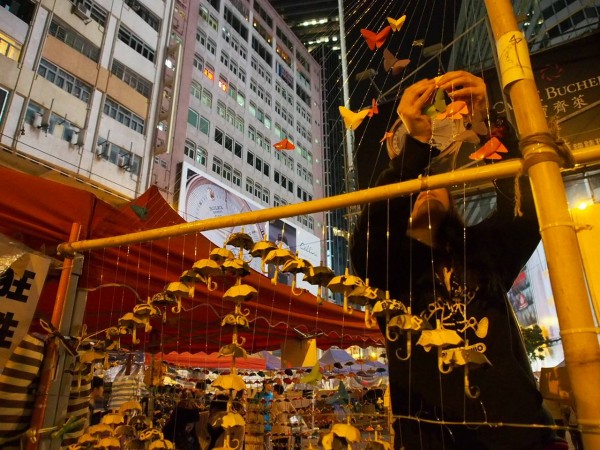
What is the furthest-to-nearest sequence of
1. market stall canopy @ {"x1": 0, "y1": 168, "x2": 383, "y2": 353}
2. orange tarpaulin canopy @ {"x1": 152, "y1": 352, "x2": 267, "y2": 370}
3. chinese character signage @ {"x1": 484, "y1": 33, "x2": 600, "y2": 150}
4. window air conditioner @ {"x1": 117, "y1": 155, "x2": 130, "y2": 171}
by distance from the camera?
window air conditioner @ {"x1": 117, "y1": 155, "x2": 130, "y2": 171}, orange tarpaulin canopy @ {"x1": 152, "y1": 352, "x2": 267, "y2": 370}, chinese character signage @ {"x1": 484, "y1": 33, "x2": 600, "y2": 150}, market stall canopy @ {"x1": 0, "y1": 168, "x2": 383, "y2": 353}

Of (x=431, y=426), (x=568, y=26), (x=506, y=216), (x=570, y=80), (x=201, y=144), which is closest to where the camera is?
(x=431, y=426)

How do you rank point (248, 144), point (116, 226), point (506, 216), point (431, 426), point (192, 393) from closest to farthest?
1. point (431, 426)
2. point (506, 216)
3. point (116, 226)
4. point (192, 393)
5. point (248, 144)

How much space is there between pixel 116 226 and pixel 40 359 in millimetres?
911

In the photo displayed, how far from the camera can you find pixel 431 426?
57.8 inches

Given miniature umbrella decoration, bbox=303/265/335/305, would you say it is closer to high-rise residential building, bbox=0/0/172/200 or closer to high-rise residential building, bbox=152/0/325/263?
high-rise residential building, bbox=0/0/172/200

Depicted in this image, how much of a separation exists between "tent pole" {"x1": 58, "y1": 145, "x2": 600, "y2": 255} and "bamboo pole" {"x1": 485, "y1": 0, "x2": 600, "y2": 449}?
8.2 inches

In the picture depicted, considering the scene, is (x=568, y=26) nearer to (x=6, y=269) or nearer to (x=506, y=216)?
(x=506, y=216)

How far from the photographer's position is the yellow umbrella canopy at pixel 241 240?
5.77ft

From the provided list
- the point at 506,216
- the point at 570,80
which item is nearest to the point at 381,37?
the point at 506,216

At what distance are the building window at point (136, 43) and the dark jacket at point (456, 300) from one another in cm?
1605

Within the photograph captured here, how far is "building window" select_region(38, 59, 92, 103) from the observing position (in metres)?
12.0

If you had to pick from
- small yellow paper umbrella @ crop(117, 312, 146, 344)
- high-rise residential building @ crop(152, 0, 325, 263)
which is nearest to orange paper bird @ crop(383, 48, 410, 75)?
small yellow paper umbrella @ crop(117, 312, 146, 344)

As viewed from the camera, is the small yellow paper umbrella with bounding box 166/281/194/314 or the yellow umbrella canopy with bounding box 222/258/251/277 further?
the small yellow paper umbrella with bounding box 166/281/194/314

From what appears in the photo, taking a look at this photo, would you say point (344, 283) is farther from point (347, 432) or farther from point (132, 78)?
point (132, 78)
